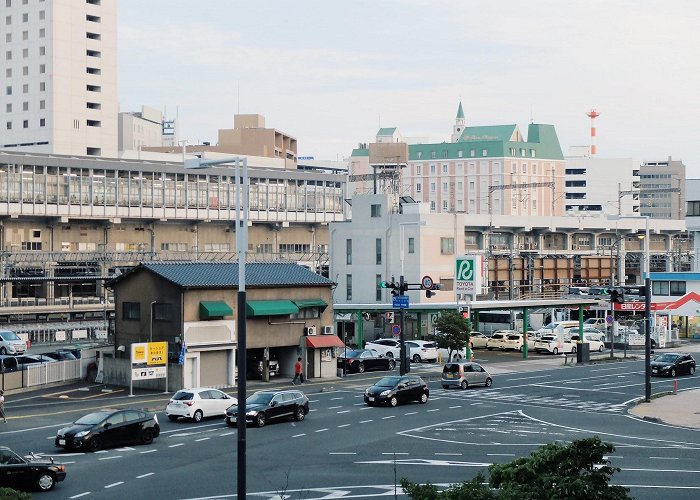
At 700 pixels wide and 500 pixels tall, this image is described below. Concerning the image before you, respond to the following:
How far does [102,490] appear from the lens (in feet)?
91.1

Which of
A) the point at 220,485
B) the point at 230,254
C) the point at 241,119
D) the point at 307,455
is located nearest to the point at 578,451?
the point at 220,485

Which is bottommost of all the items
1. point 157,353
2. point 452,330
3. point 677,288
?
point 157,353

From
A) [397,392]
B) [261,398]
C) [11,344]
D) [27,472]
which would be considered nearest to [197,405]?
[261,398]

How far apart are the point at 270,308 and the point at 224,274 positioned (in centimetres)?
312

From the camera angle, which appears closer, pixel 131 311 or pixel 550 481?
pixel 550 481

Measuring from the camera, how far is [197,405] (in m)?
41.7

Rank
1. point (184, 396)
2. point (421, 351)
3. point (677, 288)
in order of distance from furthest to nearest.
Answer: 1. point (677, 288)
2. point (421, 351)
3. point (184, 396)

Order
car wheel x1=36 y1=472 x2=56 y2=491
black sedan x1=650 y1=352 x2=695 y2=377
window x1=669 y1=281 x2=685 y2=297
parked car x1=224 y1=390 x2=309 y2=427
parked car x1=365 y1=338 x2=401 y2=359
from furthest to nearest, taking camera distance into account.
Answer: window x1=669 y1=281 x2=685 y2=297
parked car x1=365 y1=338 x2=401 y2=359
black sedan x1=650 y1=352 x2=695 y2=377
parked car x1=224 y1=390 x2=309 y2=427
car wheel x1=36 y1=472 x2=56 y2=491

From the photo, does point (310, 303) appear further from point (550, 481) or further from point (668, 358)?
point (550, 481)

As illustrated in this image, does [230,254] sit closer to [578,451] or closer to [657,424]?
[657,424]

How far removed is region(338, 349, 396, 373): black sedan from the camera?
6253 cm

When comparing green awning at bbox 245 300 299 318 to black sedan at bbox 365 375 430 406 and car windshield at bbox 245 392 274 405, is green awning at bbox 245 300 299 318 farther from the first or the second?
car windshield at bbox 245 392 274 405

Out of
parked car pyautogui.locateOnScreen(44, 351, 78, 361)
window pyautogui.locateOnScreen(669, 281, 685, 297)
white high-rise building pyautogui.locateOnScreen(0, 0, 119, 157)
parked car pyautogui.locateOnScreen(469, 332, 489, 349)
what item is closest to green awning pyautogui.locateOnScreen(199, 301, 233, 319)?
parked car pyautogui.locateOnScreen(44, 351, 78, 361)

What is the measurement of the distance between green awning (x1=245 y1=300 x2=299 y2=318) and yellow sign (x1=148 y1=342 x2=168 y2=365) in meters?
5.52
